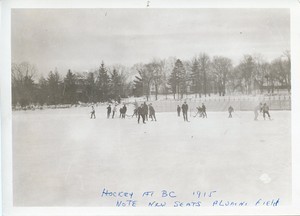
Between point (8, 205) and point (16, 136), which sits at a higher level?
point (16, 136)

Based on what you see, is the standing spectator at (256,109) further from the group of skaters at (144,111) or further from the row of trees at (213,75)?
the group of skaters at (144,111)

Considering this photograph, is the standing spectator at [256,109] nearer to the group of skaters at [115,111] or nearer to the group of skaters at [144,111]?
the group of skaters at [144,111]

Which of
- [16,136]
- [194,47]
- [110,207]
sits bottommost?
[110,207]

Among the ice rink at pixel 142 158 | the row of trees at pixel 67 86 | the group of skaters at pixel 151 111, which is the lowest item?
the ice rink at pixel 142 158

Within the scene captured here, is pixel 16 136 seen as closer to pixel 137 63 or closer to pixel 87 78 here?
Answer: pixel 87 78

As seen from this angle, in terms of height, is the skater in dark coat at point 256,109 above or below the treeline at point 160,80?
below

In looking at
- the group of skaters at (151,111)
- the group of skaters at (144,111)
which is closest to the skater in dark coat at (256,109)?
the group of skaters at (151,111)

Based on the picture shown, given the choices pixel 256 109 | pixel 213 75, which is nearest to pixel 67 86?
pixel 213 75

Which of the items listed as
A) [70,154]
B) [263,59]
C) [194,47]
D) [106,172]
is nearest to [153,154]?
[106,172]
